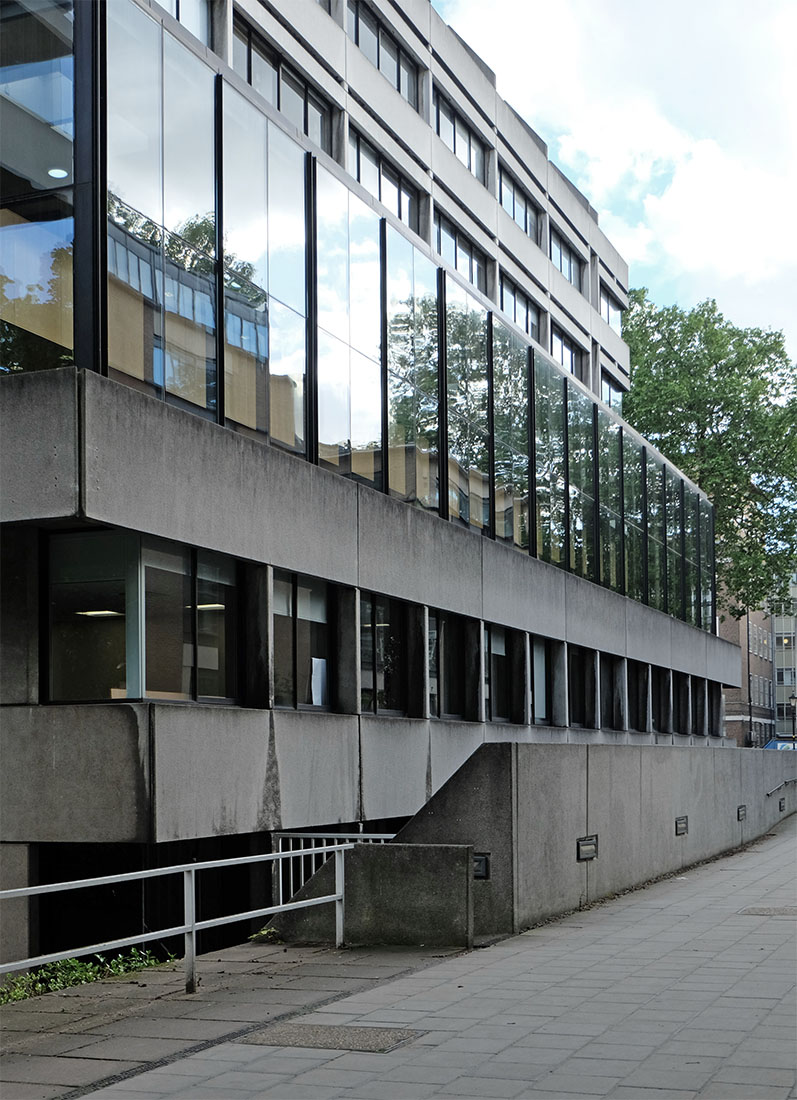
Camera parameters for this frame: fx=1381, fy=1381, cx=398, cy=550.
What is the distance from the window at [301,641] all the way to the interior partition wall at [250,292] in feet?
6.07

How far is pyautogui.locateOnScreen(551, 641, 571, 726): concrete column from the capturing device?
92.6ft

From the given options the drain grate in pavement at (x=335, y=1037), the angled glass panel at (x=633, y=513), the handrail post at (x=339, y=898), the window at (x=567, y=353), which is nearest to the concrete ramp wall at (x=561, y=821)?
the handrail post at (x=339, y=898)

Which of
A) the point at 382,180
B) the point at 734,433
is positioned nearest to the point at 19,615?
the point at 382,180

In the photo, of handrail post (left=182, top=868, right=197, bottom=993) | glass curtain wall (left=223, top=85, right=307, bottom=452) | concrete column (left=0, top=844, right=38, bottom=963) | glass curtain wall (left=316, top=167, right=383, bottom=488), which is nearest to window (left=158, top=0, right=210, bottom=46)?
glass curtain wall (left=316, top=167, right=383, bottom=488)

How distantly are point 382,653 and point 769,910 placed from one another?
7285 millimetres

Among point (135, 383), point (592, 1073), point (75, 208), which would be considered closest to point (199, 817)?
point (135, 383)

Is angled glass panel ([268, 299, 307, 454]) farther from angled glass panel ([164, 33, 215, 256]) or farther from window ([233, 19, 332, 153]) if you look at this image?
window ([233, 19, 332, 153])

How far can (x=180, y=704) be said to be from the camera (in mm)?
14562

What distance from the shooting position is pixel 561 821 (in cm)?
1460

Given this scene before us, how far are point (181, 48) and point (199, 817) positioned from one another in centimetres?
863

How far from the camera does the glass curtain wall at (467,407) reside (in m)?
23.9

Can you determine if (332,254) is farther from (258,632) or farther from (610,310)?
(610,310)

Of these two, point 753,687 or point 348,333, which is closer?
point 348,333

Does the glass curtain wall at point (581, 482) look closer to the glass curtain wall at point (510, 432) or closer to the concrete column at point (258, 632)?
the glass curtain wall at point (510, 432)
